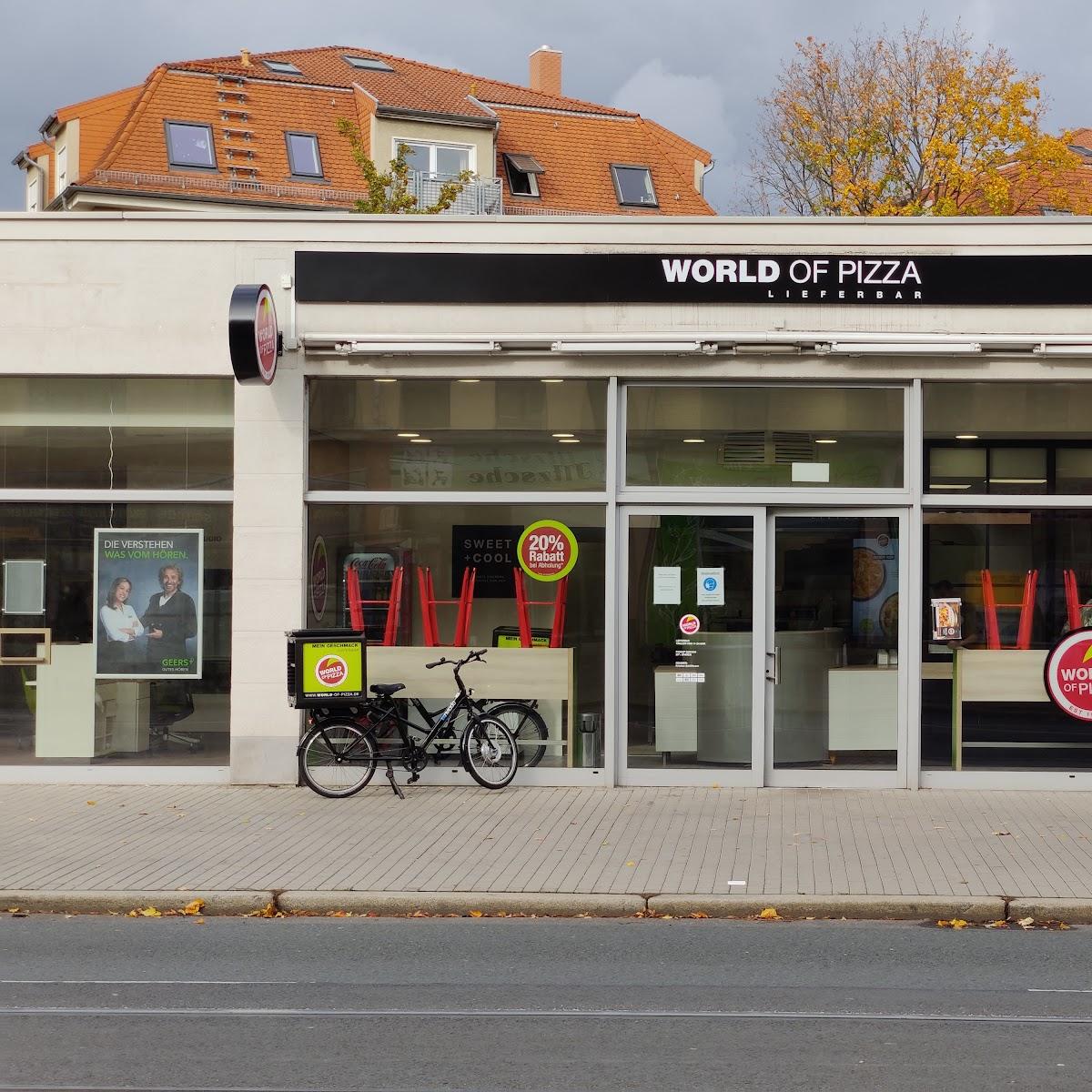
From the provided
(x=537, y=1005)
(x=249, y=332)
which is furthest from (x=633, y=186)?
(x=537, y=1005)

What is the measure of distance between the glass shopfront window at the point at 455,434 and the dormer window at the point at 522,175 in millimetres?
37484

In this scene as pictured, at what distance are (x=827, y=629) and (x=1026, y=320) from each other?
309cm

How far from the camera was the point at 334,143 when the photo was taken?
4603 centimetres

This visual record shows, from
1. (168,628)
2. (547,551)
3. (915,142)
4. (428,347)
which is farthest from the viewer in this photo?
(915,142)

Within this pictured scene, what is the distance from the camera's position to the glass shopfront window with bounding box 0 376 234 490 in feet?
41.2

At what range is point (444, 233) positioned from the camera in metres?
12.3

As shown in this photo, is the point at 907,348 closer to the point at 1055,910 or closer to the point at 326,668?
the point at 1055,910

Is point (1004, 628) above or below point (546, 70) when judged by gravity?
below

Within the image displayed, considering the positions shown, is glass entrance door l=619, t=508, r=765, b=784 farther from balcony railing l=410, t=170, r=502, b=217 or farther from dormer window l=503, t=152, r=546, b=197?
dormer window l=503, t=152, r=546, b=197

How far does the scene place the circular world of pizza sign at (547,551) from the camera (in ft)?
40.8

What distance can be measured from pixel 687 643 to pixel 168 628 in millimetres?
4531

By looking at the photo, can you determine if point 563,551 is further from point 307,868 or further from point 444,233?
point 307,868

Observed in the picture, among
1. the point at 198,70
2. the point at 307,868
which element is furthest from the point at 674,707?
the point at 198,70

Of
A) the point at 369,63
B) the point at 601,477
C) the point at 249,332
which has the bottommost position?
the point at 601,477
